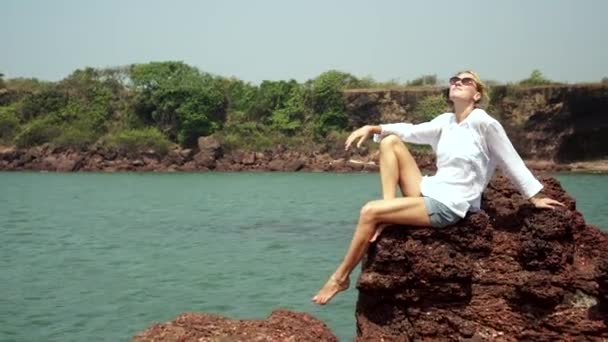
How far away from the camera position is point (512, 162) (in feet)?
19.7

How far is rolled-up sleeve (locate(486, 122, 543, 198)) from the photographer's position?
5.94m

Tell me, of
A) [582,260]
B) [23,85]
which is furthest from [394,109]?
[582,260]

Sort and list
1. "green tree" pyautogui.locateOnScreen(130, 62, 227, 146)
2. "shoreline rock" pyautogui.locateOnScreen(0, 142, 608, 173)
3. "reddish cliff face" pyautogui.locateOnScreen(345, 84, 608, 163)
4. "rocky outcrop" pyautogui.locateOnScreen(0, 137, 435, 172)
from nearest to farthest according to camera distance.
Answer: "shoreline rock" pyautogui.locateOnScreen(0, 142, 608, 173)
"rocky outcrop" pyautogui.locateOnScreen(0, 137, 435, 172)
"reddish cliff face" pyautogui.locateOnScreen(345, 84, 608, 163)
"green tree" pyautogui.locateOnScreen(130, 62, 227, 146)

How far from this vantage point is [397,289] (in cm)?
Answer: 590

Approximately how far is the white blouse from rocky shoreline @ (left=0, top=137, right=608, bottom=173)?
54.0m

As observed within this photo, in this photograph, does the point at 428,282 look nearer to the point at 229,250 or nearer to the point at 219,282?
the point at 219,282

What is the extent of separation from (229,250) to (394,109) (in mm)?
53690

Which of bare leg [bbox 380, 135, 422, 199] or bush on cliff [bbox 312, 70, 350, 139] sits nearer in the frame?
bare leg [bbox 380, 135, 422, 199]

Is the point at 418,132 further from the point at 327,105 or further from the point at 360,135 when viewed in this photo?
the point at 327,105

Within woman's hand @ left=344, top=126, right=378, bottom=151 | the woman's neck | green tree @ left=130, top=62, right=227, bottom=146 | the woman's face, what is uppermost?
green tree @ left=130, top=62, right=227, bottom=146

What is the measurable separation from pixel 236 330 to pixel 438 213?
1.64 metres

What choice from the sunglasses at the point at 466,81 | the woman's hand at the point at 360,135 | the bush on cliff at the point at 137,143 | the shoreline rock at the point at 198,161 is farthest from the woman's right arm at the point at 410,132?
the bush on cliff at the point at 137,143

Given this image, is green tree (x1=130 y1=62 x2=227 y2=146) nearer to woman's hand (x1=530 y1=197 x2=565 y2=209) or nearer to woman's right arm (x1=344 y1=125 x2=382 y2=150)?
woman's right arm (x1=344 y1=125 x2=382 y2=150)

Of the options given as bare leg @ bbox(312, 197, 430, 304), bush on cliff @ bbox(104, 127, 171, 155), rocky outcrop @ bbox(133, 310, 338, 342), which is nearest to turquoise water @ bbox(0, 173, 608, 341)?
bare leg @ bbox(312, 197, 430, 304)
